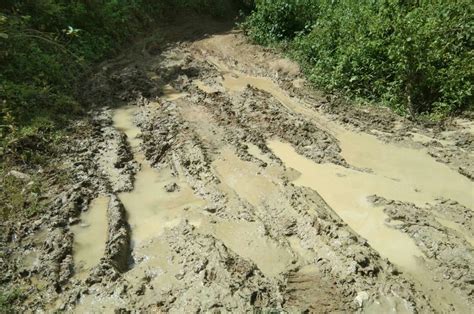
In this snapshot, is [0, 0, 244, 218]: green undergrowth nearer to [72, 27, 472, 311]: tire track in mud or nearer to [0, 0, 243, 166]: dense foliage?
[0, 0, 243, 166]: dense foliage

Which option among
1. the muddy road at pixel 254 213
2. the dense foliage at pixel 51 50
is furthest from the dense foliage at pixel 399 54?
the dense foliage at pixel 51 50

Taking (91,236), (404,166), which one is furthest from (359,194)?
(91,236)

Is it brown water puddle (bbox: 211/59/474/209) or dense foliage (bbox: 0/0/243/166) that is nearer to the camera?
brown water puddle (bbox: 211/59/474/209)

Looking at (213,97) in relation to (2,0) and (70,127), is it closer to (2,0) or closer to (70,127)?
(70,127)

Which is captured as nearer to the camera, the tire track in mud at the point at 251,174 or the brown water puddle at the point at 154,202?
the tire track in mud at the point at 251,174

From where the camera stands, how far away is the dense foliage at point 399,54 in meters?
7.37

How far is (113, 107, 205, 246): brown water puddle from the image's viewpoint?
5172 mm

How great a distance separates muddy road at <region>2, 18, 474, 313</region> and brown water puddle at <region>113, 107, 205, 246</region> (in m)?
0.02

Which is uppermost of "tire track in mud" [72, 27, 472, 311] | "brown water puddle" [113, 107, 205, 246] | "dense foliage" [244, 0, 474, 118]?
"dense foliage" [244, 0, 474, 118]

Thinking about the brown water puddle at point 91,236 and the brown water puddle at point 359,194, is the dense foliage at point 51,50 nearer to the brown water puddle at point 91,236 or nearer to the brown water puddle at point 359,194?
the brown water puddle at point 91,236

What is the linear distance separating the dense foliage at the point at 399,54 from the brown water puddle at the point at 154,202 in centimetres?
409

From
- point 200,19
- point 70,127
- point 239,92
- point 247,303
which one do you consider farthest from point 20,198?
point 200,19

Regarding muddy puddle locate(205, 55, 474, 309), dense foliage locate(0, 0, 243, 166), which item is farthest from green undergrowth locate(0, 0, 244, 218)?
muddy puddle locate(205, 55, 474, 309)

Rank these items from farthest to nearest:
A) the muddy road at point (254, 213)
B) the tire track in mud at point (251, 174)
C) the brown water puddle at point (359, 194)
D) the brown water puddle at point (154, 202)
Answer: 1. the brown water puddle at point (154, 202)
2. the brown water puddle at point (359, 194)
3. the tire track in mud at point (251, 174)
4. the muddy road at point (254, 213)
